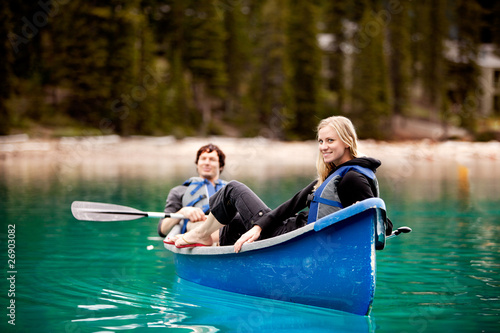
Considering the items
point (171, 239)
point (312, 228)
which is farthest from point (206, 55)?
point (312, 228)

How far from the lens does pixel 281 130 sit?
45.7 meters

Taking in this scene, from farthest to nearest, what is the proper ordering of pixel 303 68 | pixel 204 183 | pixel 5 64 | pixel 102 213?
pixel 303 68 < pixel 5 64 < pixel 102 213 < pixel 204 183

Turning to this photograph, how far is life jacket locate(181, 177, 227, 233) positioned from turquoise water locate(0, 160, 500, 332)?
2.79ft

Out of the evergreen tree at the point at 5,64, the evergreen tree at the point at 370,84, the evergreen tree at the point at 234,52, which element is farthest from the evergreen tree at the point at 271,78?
the evergreen tree at the point at 5,64

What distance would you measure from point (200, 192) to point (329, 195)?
230 cm

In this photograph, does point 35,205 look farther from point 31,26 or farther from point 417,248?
point 31,26

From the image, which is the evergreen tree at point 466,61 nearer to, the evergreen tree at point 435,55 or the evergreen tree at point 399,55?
the evergreen tree at point 435,55

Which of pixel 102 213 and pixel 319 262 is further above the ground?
pixel 102 213

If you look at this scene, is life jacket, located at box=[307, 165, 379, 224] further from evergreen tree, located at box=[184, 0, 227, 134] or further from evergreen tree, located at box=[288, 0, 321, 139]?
evergreen tree, located at box=[184, 0, 227, 134]

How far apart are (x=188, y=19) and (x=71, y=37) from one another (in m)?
11.8

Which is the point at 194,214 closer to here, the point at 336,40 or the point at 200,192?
the point at 200,192

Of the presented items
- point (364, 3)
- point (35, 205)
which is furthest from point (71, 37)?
point (35, 205)

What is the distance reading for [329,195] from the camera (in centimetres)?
551

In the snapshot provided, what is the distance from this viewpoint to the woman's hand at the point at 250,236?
593 cm
